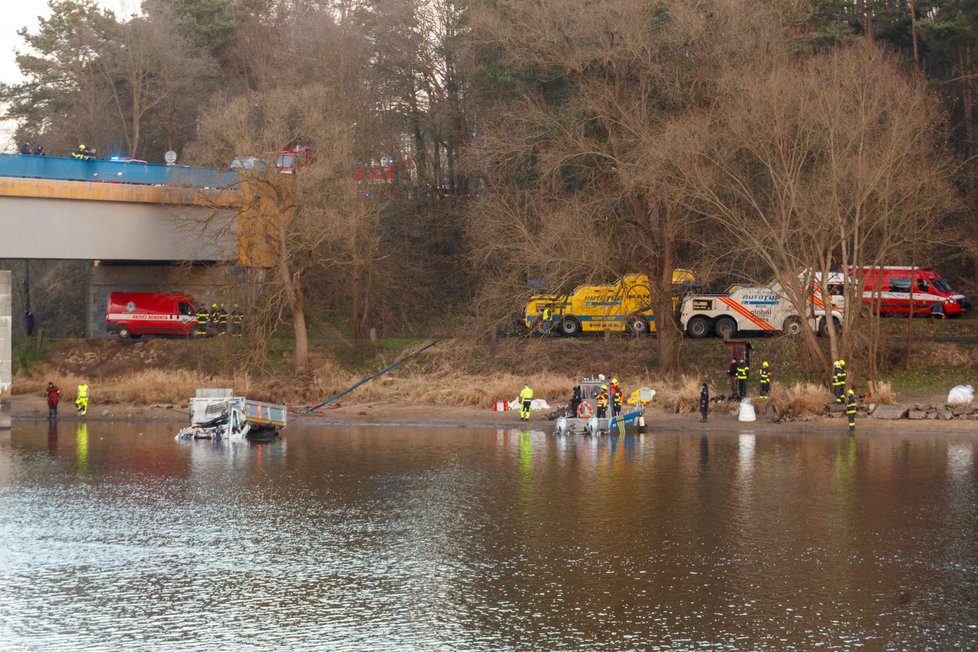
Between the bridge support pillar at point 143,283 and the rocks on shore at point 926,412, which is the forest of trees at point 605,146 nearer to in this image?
the rocks on shore at point 926,412

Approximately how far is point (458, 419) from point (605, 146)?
11.4 m

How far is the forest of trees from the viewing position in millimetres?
39344

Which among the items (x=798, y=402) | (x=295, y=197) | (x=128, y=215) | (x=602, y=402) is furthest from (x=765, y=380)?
(x=128, y=215)

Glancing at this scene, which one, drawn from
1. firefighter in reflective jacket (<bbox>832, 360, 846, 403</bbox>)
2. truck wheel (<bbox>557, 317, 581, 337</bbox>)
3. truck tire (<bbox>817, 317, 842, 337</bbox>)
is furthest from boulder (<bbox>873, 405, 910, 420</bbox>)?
truck wheel (<bbox>557, 317, 581, 337</bbox>)

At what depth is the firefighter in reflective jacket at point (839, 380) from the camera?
37.4 metres

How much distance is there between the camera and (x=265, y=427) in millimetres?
37688

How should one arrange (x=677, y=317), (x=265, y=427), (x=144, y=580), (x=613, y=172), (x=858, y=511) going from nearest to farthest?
(x=144, y=580), (x=858, y=511), (x=265, y=427), (x=613, y=172), (x=677, y=317)

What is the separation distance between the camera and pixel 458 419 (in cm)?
4038

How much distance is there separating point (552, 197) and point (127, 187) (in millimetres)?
17079

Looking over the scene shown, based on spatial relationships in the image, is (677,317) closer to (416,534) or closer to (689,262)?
(689,262)

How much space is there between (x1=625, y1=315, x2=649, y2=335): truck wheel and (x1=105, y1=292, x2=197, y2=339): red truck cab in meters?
19.0

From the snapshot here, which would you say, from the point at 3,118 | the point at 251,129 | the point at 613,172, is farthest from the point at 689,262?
the point at 3,118

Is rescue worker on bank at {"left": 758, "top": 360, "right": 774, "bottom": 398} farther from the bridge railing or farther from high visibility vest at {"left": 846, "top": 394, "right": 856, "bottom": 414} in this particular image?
the bridge railing

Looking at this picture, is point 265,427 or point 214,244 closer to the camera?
point 265,427
